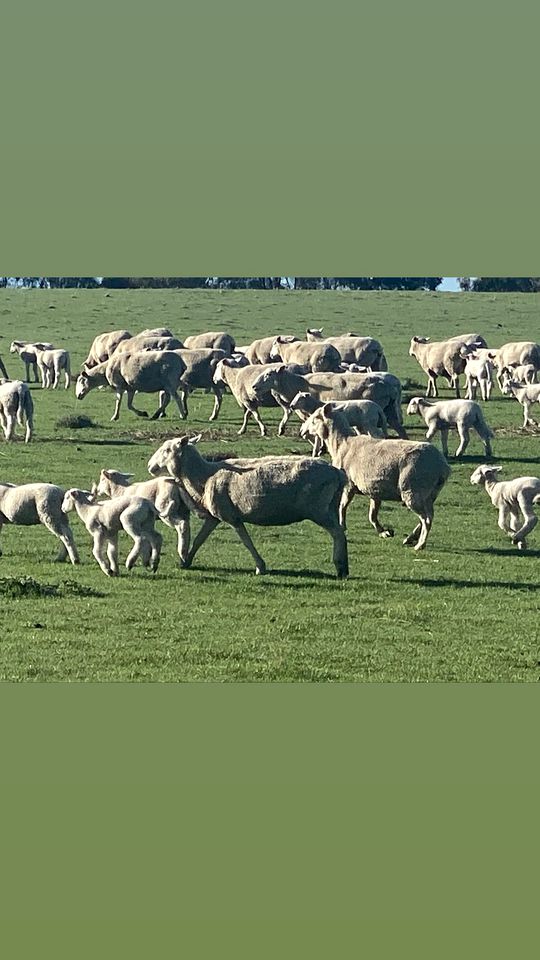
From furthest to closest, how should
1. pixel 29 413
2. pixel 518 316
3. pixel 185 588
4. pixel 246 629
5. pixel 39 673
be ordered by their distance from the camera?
pixel 518 316 → pixel 29 413 → pixel 185 588 → pixel 246 629 → pixel 39 673

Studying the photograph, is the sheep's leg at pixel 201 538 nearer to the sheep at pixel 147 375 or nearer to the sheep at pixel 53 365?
the sheep at pixel 147 375

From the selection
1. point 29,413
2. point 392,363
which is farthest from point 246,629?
point 392,363

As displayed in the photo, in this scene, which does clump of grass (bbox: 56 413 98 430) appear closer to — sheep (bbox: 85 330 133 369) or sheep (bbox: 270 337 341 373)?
sheep (bbox: 270 337 341 373)

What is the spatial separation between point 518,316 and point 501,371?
26.2m

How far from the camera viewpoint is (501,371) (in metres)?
40.4

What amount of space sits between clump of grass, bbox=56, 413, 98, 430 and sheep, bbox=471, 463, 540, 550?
39.3 ft

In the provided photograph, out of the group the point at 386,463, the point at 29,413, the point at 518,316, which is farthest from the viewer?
the point at 518,316

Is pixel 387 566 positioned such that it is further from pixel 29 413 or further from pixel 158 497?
pixel 29 413

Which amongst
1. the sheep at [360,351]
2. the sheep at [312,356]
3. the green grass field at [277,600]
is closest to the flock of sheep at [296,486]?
the green grass field at [277,600]

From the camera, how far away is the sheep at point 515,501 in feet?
66.9

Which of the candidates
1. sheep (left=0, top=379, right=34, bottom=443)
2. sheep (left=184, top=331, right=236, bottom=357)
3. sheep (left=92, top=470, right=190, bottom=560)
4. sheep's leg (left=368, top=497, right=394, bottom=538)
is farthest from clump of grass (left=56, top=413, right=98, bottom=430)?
sheep (left=92, top=470, right=190, bottom=560)

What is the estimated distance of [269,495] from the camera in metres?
18.7

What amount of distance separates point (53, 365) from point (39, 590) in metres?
24.0

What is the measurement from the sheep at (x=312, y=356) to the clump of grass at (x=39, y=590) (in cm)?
1915
